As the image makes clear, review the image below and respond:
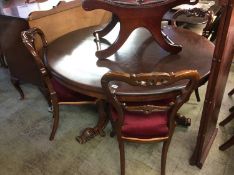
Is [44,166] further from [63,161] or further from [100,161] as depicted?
[100,161]

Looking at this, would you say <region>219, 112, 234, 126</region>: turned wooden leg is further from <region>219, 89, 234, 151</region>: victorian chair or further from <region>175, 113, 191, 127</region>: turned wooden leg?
<region>175, 113, 191, 127</region>: turned wooden leg

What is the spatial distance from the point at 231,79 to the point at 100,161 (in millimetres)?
1864

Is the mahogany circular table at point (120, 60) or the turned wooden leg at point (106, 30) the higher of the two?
the turned wooden leg at point (106, 30)

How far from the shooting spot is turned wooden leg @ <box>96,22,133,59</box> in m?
1.43

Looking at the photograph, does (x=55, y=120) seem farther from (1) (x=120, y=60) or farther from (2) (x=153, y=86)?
(2) (x=153, y=86)

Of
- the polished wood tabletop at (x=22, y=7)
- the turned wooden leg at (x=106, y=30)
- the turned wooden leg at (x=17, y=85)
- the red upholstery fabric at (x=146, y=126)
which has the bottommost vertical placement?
the turned wooden leg at (x=17, y=85)

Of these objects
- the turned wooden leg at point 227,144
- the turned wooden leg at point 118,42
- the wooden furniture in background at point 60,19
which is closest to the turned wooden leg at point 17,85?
the wooden furniture in background at point 60,19

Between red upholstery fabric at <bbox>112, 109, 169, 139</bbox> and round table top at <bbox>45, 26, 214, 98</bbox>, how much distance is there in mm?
207

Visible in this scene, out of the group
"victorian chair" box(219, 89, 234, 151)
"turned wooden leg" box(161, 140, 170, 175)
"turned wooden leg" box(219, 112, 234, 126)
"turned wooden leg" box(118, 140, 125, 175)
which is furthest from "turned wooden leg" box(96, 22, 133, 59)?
"turned wooden leg" box(219, 112, 234, 126)

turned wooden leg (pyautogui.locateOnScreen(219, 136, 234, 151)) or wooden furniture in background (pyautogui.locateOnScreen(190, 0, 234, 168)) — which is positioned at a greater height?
wooden furniture in background (pyautogui.locateOnScreen(190, 0, 234, 168))

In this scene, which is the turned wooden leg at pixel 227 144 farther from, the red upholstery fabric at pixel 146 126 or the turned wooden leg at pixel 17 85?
the turned wooden leg at pixel 17 85

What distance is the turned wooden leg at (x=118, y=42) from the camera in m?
1.43

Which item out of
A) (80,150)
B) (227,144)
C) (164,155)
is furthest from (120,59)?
(227,144)

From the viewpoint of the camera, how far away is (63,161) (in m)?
1.74
